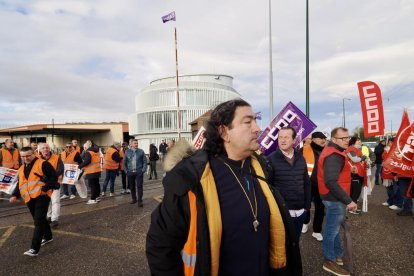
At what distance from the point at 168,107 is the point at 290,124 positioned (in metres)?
50.2

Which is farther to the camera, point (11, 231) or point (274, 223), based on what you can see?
point (11, 231)

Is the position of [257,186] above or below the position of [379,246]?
above

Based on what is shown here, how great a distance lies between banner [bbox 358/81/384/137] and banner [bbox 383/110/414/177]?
407 millimetres

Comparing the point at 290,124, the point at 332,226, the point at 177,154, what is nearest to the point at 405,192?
the point at 290,124

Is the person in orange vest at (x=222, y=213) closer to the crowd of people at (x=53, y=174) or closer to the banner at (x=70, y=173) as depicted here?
the crowd of people at (x=53, y=174)

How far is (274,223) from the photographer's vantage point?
5.80 ft

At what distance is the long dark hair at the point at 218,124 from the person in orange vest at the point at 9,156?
10.5m

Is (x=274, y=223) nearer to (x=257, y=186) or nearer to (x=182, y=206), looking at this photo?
(x=257, y=186)

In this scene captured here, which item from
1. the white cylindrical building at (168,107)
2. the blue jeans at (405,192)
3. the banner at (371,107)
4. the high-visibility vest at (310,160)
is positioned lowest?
the blue jeans at (405,192)

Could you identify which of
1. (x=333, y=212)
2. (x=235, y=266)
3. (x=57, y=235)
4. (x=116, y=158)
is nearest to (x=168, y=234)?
(x=235, y=266)

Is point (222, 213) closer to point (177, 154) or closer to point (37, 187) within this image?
point (177, 154)

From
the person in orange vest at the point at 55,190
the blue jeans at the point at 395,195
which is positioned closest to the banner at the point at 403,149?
the blue jeans at the point at 395,195

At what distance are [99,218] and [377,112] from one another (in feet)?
22.3

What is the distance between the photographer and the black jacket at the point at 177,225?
154 centimetres
